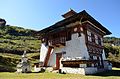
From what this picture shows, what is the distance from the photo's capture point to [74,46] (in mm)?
24078

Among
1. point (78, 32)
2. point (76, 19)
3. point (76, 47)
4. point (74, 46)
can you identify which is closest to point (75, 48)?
point (76, 47)

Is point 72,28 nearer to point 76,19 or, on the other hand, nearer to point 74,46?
point 76,19

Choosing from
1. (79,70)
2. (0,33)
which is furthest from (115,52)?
(0,33)

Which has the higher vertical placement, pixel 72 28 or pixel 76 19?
pixel 76 19

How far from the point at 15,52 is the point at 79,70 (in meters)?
47.1

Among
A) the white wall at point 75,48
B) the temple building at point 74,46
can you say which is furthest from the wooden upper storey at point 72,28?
the white wall at point 75,48

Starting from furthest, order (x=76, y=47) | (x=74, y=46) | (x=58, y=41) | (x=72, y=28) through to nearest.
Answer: (x=58, y=41) < (x=72, y=28) < (x=74, y=46) < (x=76, y=47)

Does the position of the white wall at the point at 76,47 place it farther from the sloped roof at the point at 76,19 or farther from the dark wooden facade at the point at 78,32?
the sloped roof at the point at 76,19

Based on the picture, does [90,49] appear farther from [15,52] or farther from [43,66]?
[15,52]

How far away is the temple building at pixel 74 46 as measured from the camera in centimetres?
2277

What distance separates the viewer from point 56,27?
2822cm

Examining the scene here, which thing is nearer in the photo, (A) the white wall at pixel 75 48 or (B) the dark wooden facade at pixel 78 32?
(A) the white wall at pixel 75 48

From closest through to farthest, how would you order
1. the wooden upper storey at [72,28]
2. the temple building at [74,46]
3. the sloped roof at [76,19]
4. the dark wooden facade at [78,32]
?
the temple building at [74,46], the sloped roof at [76,19], the dark wooden facade at [78,32], the wooden upper storey at [72,28]

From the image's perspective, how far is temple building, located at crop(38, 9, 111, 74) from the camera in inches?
896
